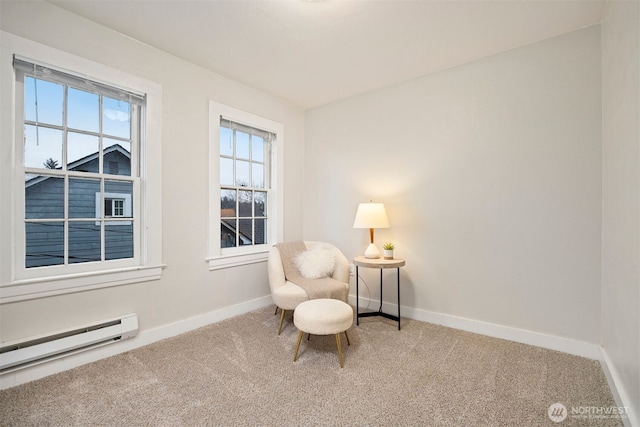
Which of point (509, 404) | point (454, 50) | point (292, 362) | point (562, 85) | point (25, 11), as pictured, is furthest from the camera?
point (454, 50)

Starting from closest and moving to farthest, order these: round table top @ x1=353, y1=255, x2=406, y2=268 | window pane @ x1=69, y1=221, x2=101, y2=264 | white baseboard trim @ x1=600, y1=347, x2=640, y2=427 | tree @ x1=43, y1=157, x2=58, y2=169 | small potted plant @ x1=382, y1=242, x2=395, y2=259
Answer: white baseboard trim @ x1=600, y1=347, x2=640, y2=427
tree @ x1=43, y1=157, x2=58, y2=169
window pane @ x1=69, y1=221, x2=101, y2=264
round table top @ x1=353, y1=255, x2=406, y2=268
small potted plant @ x1=382, y1=242, x2=395, y2=259

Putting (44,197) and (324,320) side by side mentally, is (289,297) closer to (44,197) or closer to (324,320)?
(324,320)

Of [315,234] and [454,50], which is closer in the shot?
[454,50]

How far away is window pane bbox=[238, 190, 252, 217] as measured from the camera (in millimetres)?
3588

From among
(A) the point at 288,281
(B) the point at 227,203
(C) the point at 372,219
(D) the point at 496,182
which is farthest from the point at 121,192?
(D) the point at 496,182

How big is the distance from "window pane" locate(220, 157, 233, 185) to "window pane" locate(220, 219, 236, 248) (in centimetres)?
45

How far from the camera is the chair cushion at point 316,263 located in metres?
3.16

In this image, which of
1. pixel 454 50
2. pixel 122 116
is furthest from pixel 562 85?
pixel 122 116

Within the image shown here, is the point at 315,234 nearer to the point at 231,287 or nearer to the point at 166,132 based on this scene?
the point at 231,287

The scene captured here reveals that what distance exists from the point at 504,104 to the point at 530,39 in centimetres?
54

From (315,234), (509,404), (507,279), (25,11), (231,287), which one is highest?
(25,11)

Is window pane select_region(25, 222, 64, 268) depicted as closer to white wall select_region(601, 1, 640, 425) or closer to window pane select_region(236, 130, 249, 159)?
window pane select_region(236, 130, 249, 159)

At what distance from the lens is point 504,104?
2.73 metres

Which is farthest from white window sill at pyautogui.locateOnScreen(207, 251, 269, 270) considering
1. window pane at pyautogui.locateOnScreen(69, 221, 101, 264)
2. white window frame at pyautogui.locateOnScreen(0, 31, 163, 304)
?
window pane at pyautogui.locateOnScreen(69, 221, 101, 264)
